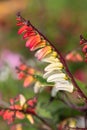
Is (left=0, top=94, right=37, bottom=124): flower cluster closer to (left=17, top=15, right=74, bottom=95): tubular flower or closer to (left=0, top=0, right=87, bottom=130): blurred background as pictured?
(left=17, top=15, right=74, bottom=95): tubular flower

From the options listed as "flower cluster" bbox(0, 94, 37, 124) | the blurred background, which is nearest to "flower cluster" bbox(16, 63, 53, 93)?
"flower cluster" bbox(0, 94, 37, 124)

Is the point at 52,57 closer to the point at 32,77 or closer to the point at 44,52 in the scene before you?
the point at 44,52

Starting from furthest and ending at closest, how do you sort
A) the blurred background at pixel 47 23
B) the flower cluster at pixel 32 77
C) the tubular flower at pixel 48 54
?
the blurred background at pixel 47 23, the flower cluster at pixel 32 77, the tubular flower at pixel 48 54

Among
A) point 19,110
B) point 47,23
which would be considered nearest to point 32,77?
point 19,110

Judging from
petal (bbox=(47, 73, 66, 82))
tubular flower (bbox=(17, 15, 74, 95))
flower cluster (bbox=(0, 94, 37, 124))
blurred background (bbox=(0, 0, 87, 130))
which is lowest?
blurred background (bbox=(0, 0, 87, 130))

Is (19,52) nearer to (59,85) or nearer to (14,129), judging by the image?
(14,129)

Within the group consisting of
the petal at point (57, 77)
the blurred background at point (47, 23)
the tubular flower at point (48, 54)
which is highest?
the tubular flower at point (48, 54)

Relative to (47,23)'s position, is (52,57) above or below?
above

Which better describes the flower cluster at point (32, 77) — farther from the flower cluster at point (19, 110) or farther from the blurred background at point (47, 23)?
the blurred background at point (47, 23)

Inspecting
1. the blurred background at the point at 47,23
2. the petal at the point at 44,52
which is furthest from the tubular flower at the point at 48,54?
the blurred background at the point at 47,23

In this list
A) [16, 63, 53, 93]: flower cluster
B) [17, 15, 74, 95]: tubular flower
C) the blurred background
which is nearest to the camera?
[17, 15, 74, 95]: tubular flower

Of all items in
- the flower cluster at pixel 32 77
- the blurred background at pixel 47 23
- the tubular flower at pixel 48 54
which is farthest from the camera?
the blurred background at pixel 47 23
